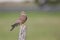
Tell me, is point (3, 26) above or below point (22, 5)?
below

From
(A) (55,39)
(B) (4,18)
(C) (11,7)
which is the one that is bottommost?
(A) (55,39)

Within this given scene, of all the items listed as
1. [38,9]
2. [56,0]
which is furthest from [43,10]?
[56,0]

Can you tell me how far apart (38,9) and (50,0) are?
1.43 metres

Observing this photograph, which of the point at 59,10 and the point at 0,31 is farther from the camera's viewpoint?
the point at 59,10

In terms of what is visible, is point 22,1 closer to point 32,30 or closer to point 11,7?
point 11,7

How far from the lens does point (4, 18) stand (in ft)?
41.5

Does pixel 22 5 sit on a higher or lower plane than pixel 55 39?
higher

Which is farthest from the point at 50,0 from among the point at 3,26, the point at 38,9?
the point at 3,26

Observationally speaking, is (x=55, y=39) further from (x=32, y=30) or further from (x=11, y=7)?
(x=11, y=7)

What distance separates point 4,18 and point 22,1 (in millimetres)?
5251

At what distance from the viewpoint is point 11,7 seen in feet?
55.0

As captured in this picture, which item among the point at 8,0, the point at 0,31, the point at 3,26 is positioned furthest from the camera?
the point at 8,0

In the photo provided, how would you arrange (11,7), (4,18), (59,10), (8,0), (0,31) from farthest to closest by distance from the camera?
1. (8,0)
2. (11,7)
3. (59,10)
4. (4,18)
5. (0,31)

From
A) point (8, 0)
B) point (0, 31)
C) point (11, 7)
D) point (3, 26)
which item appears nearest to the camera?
point (0, 31)
